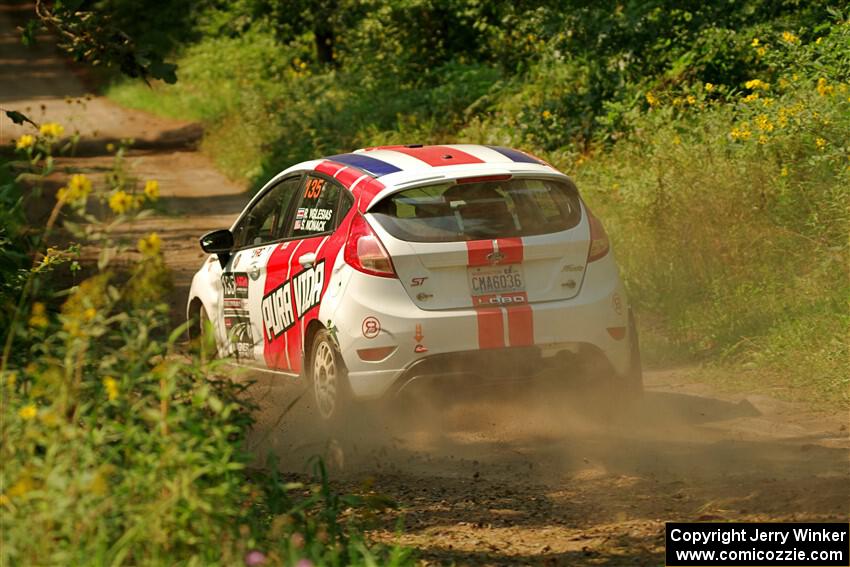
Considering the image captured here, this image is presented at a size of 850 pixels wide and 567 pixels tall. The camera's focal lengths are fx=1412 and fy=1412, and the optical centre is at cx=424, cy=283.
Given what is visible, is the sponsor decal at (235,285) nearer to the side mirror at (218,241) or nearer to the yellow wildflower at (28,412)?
the side mirror at (218,241)

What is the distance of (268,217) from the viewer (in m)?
9.98

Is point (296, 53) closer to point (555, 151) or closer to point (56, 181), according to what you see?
point (56, 181)

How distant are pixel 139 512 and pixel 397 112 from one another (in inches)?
700

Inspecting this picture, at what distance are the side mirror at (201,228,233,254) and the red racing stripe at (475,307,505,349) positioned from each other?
100 inches

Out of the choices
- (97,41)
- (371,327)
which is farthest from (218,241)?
(371,327)

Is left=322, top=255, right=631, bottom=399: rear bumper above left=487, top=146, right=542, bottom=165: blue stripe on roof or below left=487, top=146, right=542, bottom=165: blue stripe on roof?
below

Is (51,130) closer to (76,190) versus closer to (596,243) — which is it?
(76,190)

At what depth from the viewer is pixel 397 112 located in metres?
22.3

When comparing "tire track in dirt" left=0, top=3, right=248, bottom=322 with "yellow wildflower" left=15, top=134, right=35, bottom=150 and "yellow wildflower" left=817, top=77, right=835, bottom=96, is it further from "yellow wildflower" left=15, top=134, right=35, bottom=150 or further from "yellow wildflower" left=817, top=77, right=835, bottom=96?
"yellow wildflower" left=817, top=77, right=835, bottom=96

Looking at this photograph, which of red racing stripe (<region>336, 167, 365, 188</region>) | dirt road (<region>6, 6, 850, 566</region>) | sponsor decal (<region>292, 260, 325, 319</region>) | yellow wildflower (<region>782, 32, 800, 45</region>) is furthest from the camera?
yellow wildflower (<region>782, 32, 800, 45</region>)

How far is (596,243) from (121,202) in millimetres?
4245

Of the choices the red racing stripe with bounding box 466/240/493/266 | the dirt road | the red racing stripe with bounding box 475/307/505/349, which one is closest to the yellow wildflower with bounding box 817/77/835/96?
the dirt road

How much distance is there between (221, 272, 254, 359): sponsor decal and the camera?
9.94 meters

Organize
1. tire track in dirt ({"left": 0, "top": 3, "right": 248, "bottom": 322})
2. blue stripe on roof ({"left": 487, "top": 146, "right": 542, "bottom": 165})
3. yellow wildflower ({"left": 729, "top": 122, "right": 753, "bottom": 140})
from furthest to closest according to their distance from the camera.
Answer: tire track in dirt ({"left": 0, "top": 3, "right": 248, "bottom": 322})
yellow wildflower ({"left": 729, "top": 122, "right": 753, "bottom": 140})
blue stripe on roof ({"left": 487, "top": 146, "right": 542, "bottom": 165})
